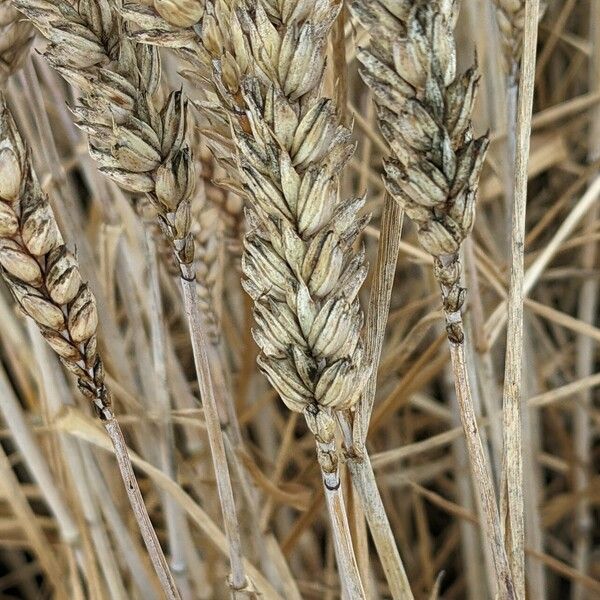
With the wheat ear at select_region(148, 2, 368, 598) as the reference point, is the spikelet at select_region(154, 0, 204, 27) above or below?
above

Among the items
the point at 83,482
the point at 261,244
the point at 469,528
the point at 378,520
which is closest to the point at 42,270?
the point at 261,244

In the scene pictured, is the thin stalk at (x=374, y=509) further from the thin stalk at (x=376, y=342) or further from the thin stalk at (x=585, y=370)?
the thin stalk at (x=585, y=370)

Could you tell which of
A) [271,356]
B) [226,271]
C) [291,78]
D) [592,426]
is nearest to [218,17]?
[291,78]

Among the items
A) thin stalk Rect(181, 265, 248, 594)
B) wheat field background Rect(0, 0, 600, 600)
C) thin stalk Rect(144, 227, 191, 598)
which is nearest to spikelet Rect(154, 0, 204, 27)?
wheat field background Rect(0, 0, 600, 600)

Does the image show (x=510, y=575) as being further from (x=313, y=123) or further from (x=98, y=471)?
(x=98, y=471)

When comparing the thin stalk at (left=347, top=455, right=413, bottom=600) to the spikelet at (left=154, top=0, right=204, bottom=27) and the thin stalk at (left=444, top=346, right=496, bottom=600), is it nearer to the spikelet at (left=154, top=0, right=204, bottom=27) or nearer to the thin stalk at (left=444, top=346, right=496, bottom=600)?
the spikelet at (left=154, top=0, right=204, bottom=27)
